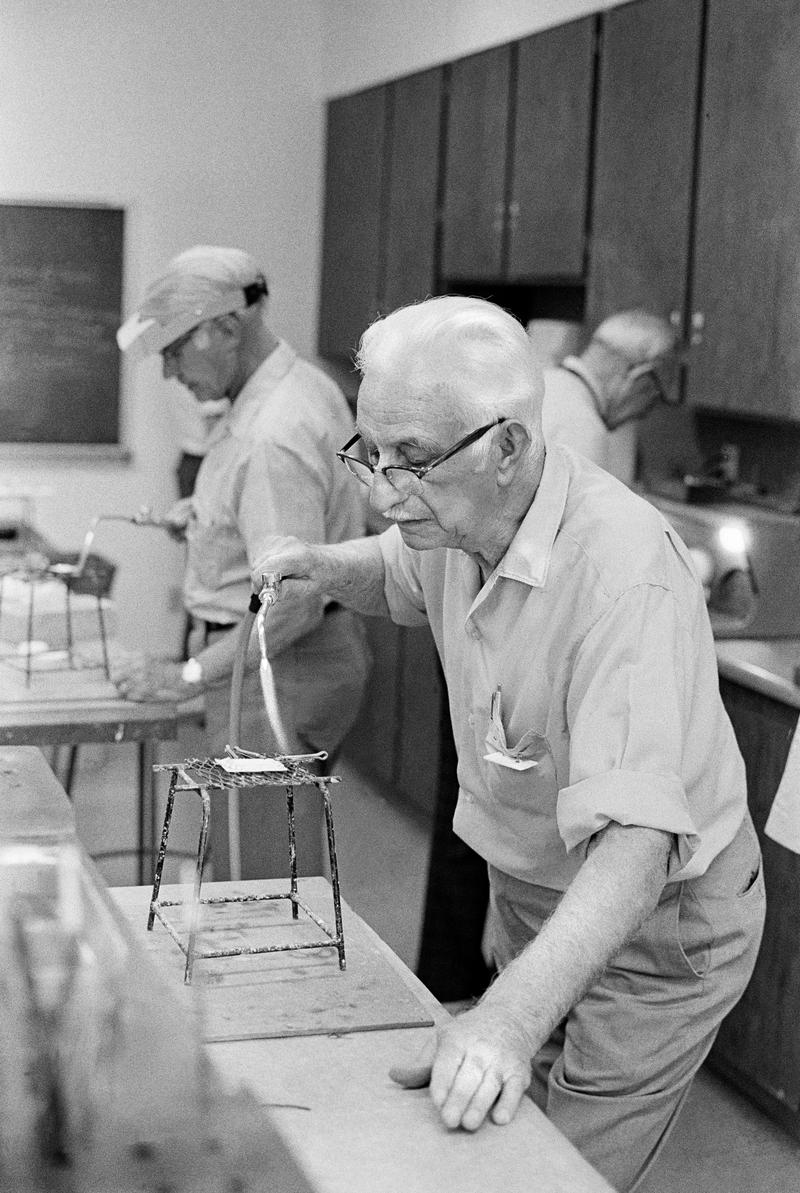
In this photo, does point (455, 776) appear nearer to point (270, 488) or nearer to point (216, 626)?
point (216, 626)

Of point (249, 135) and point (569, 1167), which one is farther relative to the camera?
point (249, 135)

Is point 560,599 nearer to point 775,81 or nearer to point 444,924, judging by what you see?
point 444,924

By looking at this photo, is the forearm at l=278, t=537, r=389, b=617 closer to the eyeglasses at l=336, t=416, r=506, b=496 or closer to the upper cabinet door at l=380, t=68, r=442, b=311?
the eyeglasses at l=336, t=416, r=506, b=496

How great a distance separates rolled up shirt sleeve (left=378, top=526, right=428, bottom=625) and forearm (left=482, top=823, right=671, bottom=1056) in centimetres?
60

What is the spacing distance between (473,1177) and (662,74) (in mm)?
3000

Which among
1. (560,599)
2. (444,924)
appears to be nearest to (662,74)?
(444,924)

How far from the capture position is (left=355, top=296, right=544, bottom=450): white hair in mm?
1480

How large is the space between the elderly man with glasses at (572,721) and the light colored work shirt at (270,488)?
0.87m

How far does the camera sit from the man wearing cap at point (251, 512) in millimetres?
2723

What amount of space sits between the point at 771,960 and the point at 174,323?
1597 mm

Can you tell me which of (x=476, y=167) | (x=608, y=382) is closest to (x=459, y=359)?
(x=608, y=382)

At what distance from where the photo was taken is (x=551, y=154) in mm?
4090

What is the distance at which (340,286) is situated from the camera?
5.46 meters

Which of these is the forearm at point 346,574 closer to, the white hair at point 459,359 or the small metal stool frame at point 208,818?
the small metal stool frame at point 208,818
